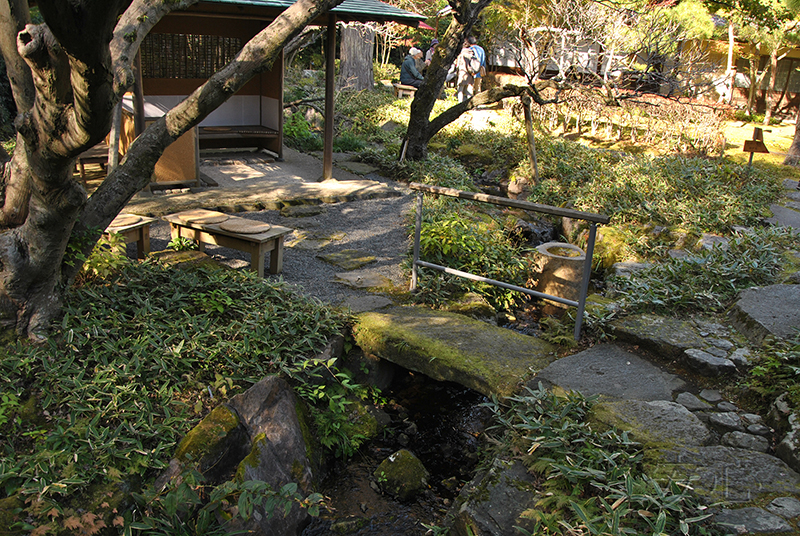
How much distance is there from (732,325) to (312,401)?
3.36 m

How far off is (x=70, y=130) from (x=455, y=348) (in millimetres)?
2952

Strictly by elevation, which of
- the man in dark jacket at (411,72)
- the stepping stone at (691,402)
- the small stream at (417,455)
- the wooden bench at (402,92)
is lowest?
the small stream at (417,455)

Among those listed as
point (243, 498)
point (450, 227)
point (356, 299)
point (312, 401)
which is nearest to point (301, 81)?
point (450, 227)

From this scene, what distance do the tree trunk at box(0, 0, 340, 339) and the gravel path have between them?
69.2 inches

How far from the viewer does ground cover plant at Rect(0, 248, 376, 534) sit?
10.0ft

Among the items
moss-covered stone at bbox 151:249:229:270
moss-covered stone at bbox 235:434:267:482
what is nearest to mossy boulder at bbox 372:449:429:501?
moss-covered stone at bbox 235:434:267:482

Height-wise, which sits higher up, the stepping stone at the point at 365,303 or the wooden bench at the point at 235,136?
the wooden bench at the point at 235,136

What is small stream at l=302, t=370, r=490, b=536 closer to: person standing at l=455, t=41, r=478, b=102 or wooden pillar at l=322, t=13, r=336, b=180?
wooden pillar at l=322, t=13, r=336, b=180

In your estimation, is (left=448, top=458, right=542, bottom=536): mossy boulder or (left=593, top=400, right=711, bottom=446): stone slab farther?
(left=593, top=400, right=711, bottom=446): stone slab

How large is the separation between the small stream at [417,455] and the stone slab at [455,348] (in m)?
0.49

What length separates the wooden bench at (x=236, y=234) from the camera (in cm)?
555

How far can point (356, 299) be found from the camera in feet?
17.9

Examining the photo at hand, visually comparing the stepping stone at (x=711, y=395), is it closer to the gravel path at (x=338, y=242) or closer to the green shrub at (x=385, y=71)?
the gravel path at (x=338, y=242)

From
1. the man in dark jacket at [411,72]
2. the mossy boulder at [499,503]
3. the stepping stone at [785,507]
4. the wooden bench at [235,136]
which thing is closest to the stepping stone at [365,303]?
the mossy boulder at [499,503]
